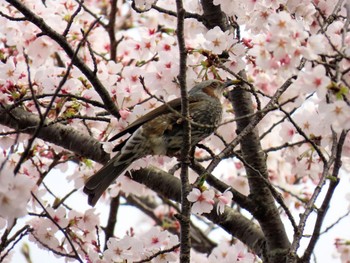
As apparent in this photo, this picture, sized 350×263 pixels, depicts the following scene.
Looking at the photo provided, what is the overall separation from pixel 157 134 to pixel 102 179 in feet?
1.61

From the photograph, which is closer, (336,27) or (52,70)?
(336,27)

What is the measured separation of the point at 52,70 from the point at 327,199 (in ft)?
8.12

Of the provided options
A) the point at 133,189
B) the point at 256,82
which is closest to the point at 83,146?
the point at 133,189

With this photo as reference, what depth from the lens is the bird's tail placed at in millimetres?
4387

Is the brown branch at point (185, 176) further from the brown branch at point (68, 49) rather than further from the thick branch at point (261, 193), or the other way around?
the thick branch at point (261, 193)

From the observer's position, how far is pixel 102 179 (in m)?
4.40

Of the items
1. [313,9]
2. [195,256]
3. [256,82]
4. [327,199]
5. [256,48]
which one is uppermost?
→ [256,82]

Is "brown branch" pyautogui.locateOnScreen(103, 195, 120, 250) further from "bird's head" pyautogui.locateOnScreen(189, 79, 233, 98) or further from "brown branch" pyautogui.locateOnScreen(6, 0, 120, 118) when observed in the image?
"brown branch" pyautogui.locateOnScreen(6, 0, 120, 118)

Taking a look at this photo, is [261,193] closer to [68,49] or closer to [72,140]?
[72,140]

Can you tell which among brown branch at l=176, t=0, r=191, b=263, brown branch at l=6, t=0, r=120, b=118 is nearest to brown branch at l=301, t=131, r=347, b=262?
brown branch at l=176, t=0, r=191, b=263

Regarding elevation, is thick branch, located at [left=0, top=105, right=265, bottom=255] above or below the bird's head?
below

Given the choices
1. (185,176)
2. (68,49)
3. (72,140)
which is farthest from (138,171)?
(185,176)

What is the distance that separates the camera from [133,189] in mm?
5637

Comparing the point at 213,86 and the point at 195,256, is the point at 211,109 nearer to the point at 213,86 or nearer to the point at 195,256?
the point at 213,86
